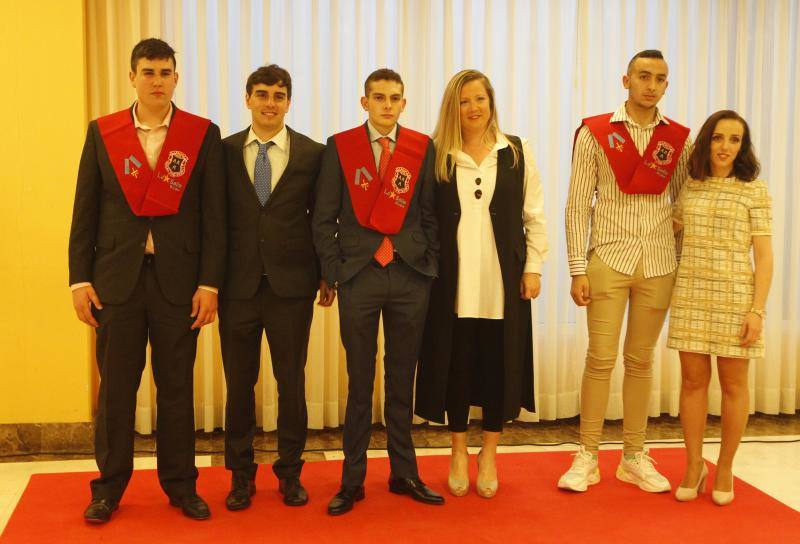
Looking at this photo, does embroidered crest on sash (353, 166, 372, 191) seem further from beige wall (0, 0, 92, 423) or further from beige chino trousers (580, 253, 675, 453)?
beige wall (0, 0, 92, 423)

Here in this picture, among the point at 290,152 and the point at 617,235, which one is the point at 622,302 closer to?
the point at 617,235

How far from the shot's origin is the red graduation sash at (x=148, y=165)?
277 centimetres


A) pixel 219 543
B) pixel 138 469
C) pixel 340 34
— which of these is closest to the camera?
pixel 219 543

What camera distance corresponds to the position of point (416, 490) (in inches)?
122

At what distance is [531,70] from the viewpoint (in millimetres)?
4266

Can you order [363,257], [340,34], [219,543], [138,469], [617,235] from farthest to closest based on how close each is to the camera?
[340,34] < [138,469] < [617,235] < [363,257] < [219,543]

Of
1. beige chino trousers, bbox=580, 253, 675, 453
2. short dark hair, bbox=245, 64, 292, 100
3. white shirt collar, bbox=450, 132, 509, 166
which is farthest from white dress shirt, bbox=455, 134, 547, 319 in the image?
short dark hair, bbox=245, 64, 292, 100

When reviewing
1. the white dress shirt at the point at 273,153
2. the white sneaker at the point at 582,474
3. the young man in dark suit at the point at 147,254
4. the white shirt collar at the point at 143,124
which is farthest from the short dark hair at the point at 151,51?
the white sneaker at the point at 582,474

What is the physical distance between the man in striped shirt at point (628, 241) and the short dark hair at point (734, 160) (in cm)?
12

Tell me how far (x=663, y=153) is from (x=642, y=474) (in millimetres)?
1254

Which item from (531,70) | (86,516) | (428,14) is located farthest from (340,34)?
(86,516)

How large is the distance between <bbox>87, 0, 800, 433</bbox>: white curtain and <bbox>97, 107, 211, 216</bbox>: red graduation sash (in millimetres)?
1183

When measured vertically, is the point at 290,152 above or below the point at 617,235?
above

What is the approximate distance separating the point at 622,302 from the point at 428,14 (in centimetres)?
183
